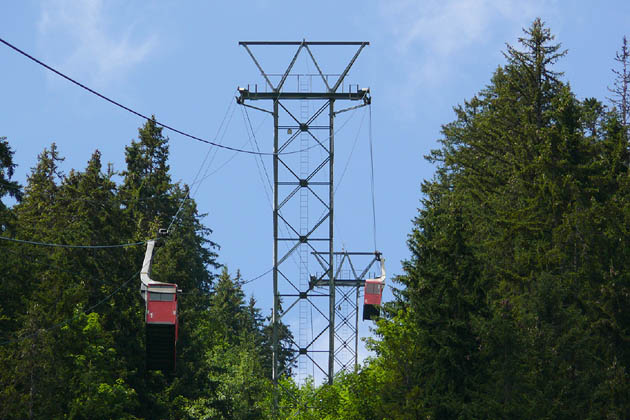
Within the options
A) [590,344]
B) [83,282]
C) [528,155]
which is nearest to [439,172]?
[528,155]

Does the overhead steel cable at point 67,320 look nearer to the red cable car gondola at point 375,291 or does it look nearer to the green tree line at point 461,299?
the green tree line at point 461,299

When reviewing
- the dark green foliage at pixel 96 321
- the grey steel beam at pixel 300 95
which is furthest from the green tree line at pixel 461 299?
the grey steel beam at pixel 300 95

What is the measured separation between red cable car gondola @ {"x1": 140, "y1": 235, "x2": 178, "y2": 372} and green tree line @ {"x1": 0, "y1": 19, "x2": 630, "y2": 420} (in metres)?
7.55

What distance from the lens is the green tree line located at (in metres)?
40.6

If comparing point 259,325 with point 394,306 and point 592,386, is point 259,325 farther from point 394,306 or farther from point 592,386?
point 592,386

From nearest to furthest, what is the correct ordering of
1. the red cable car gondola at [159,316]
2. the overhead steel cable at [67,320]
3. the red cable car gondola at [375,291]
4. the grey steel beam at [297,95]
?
the red cable car gondola at [159,316]
the overhead steel cable at [67,320]
the grey steel beam at [297,95]
the red cable car gondola at [375,291]

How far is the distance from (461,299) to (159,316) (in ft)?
34.4

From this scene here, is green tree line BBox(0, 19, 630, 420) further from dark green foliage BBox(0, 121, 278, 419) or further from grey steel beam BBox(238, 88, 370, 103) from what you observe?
grey steel beam BBox(238, 88, 370, 103)

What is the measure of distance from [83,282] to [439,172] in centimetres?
2877

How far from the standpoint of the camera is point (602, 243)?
48000 millimetres

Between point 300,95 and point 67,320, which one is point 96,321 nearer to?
point 67,320

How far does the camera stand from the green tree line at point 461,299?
40.6 meters

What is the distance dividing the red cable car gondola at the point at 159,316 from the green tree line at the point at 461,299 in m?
7.55

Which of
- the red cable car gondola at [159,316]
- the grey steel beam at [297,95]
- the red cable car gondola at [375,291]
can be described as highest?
the grey steel beam at [297,95]
